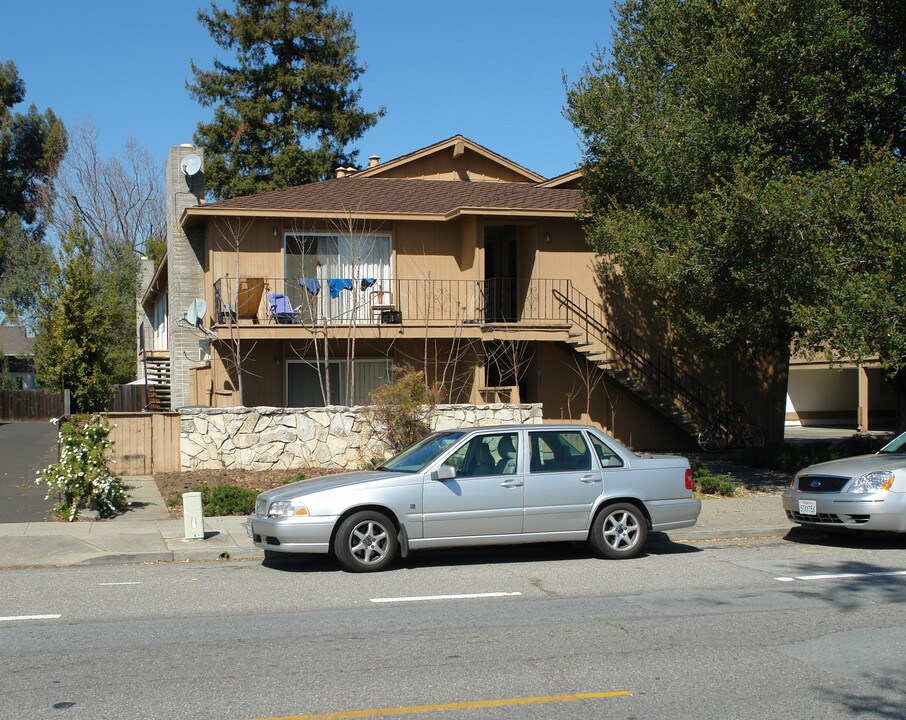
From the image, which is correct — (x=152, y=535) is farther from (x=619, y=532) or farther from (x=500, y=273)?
(x=500, y=273)

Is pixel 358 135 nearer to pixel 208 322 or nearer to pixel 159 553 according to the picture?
pixel 208 322

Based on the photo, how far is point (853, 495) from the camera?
11297 mm

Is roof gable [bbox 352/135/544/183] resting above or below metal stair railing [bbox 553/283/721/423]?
above

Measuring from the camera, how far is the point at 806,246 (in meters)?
14.1

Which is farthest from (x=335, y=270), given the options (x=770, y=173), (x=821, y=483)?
(x=821, y=483)

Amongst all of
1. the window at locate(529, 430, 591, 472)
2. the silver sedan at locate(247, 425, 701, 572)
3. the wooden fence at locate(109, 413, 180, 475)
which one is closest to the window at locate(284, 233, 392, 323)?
the wooden fence at locate(109, 413, 180, 475)

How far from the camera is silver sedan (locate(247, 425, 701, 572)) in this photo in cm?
997

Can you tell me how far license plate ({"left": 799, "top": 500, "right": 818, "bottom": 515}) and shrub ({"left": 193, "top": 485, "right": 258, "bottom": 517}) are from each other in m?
7.61

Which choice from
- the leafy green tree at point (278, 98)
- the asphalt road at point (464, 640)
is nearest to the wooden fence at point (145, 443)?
the asphalt road at point (464, 640)

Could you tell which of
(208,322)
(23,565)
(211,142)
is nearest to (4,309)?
(211,142)

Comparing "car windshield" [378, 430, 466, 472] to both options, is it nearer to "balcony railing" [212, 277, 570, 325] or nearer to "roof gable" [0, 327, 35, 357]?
"balcony railing" [212, 277, 570, 325]

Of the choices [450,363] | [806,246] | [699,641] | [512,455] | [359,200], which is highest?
[359,200]

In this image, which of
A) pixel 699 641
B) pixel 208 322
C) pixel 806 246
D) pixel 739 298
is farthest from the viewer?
pixel 208 322

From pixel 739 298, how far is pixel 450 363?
24.4 ft
